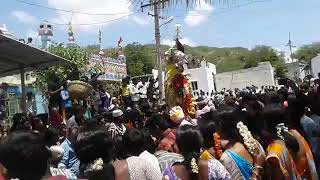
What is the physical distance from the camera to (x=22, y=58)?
38.0 ft

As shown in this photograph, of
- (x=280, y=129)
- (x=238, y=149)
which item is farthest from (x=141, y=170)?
(x=280, y=129)

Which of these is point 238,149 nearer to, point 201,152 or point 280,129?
point 201,152

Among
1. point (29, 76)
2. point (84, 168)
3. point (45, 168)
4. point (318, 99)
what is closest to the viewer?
point (45, 168)

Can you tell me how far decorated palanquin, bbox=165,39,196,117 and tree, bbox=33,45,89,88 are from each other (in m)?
23.1

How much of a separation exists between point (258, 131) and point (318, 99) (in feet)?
7.02

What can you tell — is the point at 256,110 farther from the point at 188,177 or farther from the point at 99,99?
the point at 99,99

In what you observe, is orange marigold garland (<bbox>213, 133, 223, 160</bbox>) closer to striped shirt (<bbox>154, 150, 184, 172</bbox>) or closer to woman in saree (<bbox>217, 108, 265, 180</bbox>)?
woman in saree (<bbox>217, 108, 265, 180</bbox>)

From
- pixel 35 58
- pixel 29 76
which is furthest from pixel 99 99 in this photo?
pixel 29 76

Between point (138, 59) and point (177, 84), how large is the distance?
177ft

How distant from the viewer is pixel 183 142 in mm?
4086

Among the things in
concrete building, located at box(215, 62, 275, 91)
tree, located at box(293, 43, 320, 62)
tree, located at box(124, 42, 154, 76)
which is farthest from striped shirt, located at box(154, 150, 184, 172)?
tree, located at box(293, 43, 320, 62)

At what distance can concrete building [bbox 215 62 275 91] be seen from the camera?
60.1 metres

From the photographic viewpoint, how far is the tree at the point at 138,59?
62469 millimetres

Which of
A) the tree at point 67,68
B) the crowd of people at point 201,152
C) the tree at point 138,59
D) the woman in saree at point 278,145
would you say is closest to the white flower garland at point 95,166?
the crowd of people at point 201,152
